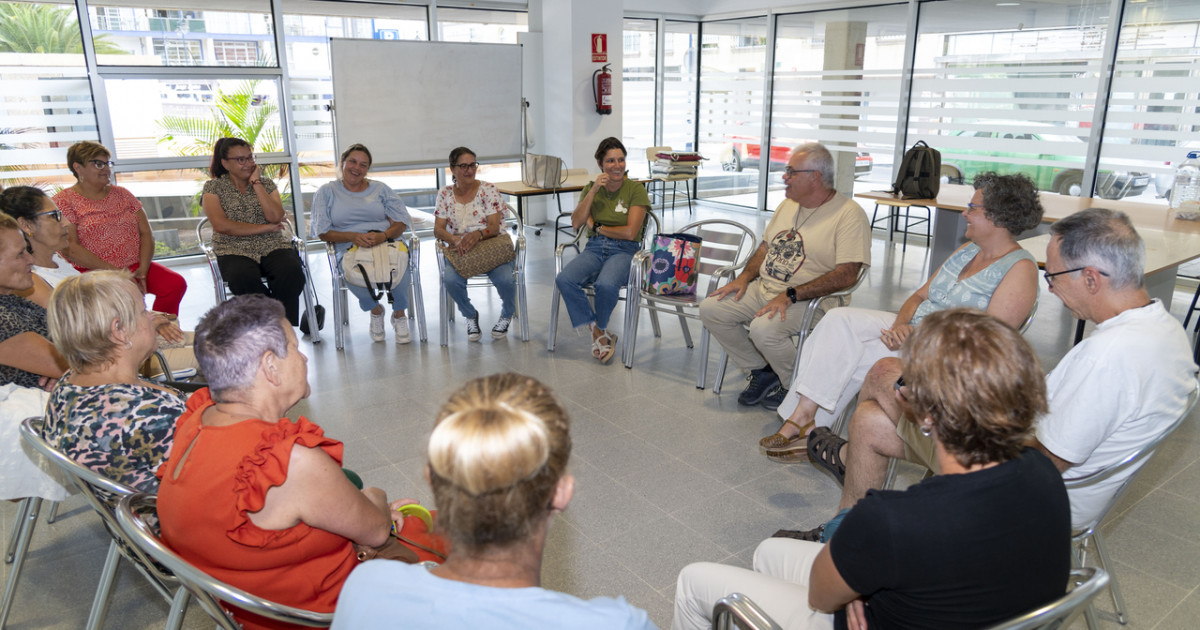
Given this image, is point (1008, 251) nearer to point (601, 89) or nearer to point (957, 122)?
point (957, 122)

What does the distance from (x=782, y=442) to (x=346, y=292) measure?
2.80 meters

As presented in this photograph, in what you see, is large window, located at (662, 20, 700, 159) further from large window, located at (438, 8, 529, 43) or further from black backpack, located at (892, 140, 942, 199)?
black backpack, located at (892, 140, 942, 199)

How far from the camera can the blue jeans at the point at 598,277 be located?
429 cm

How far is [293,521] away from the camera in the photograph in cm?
142

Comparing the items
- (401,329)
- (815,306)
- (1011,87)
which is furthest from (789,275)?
(1011,87)

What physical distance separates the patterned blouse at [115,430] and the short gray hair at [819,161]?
2736mm

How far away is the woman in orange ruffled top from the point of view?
139cm

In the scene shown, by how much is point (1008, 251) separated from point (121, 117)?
21.6 feet

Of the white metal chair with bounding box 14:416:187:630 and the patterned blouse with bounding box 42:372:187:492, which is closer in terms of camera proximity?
the white metal chair with bounding box 14:416:187:630

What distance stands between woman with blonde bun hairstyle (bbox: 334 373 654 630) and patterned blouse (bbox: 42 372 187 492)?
977mm

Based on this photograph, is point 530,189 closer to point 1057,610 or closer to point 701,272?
point 701,272

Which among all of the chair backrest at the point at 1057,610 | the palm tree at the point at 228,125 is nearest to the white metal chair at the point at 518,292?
the palm tree at the point at 228,125

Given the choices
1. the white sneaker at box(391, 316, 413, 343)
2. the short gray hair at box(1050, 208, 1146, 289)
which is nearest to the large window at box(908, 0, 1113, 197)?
the short gray hair at box(1050, 208, 1146, 289)

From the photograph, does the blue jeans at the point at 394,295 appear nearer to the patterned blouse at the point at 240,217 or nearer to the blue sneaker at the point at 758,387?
the patterned blouse at the point at 240,217
